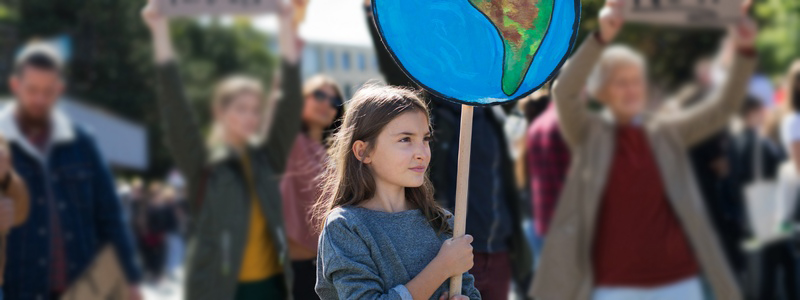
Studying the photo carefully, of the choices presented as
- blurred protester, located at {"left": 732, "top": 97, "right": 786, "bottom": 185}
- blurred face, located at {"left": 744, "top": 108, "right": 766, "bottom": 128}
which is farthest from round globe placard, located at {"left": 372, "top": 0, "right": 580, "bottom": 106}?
blurred face, located at {"left": 744, "top": 108, "right": 766, "bottom": 128}

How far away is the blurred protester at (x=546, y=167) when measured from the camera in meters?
5.01

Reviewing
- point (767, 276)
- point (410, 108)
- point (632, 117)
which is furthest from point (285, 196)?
point (767, 276)

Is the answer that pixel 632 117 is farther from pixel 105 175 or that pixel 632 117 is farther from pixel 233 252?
pixel 105 175

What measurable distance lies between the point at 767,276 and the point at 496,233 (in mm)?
3724

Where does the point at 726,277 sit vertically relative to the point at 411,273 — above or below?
below

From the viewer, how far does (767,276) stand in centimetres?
685

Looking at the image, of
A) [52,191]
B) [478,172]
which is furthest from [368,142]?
A: [52,191]

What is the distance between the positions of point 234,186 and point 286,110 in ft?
1.19

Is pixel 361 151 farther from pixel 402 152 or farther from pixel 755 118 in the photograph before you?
pixel 755 118

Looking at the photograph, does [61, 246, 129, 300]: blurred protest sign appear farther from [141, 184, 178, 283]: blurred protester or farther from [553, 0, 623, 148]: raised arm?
[141, 184, 178, 283]: blurred protester

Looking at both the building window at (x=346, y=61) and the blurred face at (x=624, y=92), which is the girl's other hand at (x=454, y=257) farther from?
the blurred face at (x=624, y=92)

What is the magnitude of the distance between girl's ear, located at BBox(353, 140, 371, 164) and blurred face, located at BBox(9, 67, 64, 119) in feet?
8.43

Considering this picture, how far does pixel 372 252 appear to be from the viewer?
216 centimetres

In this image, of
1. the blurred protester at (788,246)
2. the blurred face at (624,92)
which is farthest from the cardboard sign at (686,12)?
the blurred protester at (788,246)
